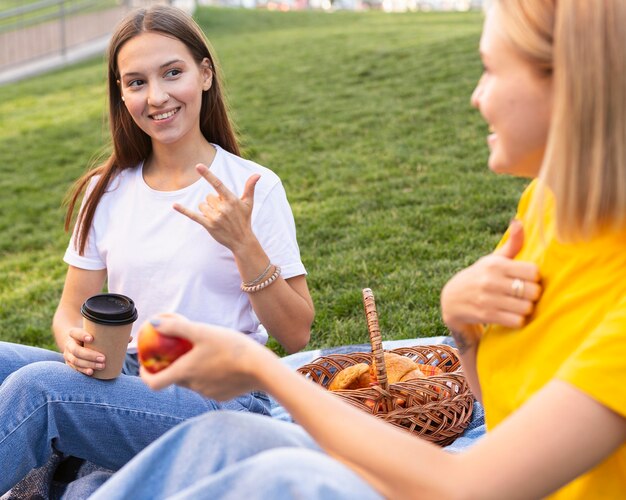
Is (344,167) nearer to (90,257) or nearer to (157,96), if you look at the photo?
(90,257)

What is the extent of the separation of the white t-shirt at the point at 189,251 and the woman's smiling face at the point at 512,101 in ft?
4.38

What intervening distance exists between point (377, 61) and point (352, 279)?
25.4 feet

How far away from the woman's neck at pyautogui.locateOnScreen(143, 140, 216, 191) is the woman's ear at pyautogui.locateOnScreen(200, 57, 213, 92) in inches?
7.8

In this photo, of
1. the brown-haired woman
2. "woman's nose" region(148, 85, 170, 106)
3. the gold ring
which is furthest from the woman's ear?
the gold ring

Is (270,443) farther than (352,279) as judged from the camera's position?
No

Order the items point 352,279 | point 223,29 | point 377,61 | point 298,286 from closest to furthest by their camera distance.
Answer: point 298,286, point 352,279, point 377,61, point 223,29

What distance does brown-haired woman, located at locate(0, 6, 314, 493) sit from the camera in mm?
2576

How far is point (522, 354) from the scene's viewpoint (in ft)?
5.50

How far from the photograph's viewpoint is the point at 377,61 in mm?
12273

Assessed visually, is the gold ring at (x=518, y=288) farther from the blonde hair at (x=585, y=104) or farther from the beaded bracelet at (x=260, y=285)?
the beaded bracelet at (x=260, y=285)

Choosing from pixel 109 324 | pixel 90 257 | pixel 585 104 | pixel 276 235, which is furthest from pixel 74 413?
pixel 585 104

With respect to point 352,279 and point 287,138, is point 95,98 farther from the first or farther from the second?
point 352,279

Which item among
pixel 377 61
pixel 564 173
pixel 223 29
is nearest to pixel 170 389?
pixel 564 173

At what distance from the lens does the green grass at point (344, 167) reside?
5105mm
